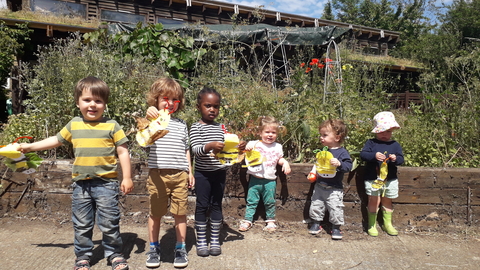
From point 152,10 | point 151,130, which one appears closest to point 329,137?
point 151,130

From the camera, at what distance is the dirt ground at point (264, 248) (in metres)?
2.57

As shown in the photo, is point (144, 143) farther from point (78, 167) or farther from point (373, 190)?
point (373, 190)

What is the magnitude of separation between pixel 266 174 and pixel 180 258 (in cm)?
105

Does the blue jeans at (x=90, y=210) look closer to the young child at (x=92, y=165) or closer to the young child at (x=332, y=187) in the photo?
the young child at (x=92, y=165)

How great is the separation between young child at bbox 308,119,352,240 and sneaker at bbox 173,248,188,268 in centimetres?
123

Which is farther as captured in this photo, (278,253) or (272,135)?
(272,135)

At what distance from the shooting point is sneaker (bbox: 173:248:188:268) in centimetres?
248

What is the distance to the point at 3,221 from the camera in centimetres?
320

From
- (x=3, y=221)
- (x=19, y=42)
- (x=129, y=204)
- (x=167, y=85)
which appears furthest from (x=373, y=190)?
(x=19, y=42)

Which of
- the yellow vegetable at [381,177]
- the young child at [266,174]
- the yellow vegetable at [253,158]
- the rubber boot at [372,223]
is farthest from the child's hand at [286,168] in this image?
the rubber boot at [372,223]

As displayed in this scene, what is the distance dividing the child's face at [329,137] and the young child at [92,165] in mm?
1739

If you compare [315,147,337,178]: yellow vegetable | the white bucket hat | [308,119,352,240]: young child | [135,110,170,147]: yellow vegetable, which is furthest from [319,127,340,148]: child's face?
[135,110,170,147]: yellow vegetable

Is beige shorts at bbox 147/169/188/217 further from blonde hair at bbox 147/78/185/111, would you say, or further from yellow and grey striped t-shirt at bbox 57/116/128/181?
blonde hair at bbox 147/78/185/111

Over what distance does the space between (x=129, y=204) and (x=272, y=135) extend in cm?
153
